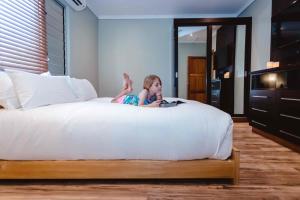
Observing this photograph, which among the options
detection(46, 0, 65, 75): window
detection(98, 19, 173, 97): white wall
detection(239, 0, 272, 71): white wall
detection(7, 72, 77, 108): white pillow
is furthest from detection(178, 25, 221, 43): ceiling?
detection(7, 72, 77, 108): white pillow

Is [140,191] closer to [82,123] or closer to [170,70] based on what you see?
[82,123]

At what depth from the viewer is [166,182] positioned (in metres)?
1.73

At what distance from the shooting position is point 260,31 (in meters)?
4.34

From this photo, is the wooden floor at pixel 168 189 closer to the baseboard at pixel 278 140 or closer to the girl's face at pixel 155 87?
the baseboard at pixel 278 140

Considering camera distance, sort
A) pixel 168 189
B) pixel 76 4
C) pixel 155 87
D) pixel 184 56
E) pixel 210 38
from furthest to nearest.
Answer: pixel 184 56, pixel 210 38, pixel 76 4, pixel 155 87, pixel 168 189

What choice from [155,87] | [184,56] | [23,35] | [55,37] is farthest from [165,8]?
[155,87]

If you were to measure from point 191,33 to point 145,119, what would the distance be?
12.6 feet

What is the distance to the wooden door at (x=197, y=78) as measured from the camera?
5.04 metres

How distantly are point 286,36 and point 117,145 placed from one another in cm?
291

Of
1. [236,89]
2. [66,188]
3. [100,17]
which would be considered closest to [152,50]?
[100,17]

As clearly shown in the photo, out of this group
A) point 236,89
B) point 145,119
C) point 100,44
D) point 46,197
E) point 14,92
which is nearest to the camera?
point 46,197

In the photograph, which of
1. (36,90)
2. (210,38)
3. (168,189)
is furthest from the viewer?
(210,38)

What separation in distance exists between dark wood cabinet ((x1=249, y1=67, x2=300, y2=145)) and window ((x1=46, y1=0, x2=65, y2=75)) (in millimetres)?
2962

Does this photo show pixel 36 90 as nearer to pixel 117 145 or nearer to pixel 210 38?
pixel 117 145
